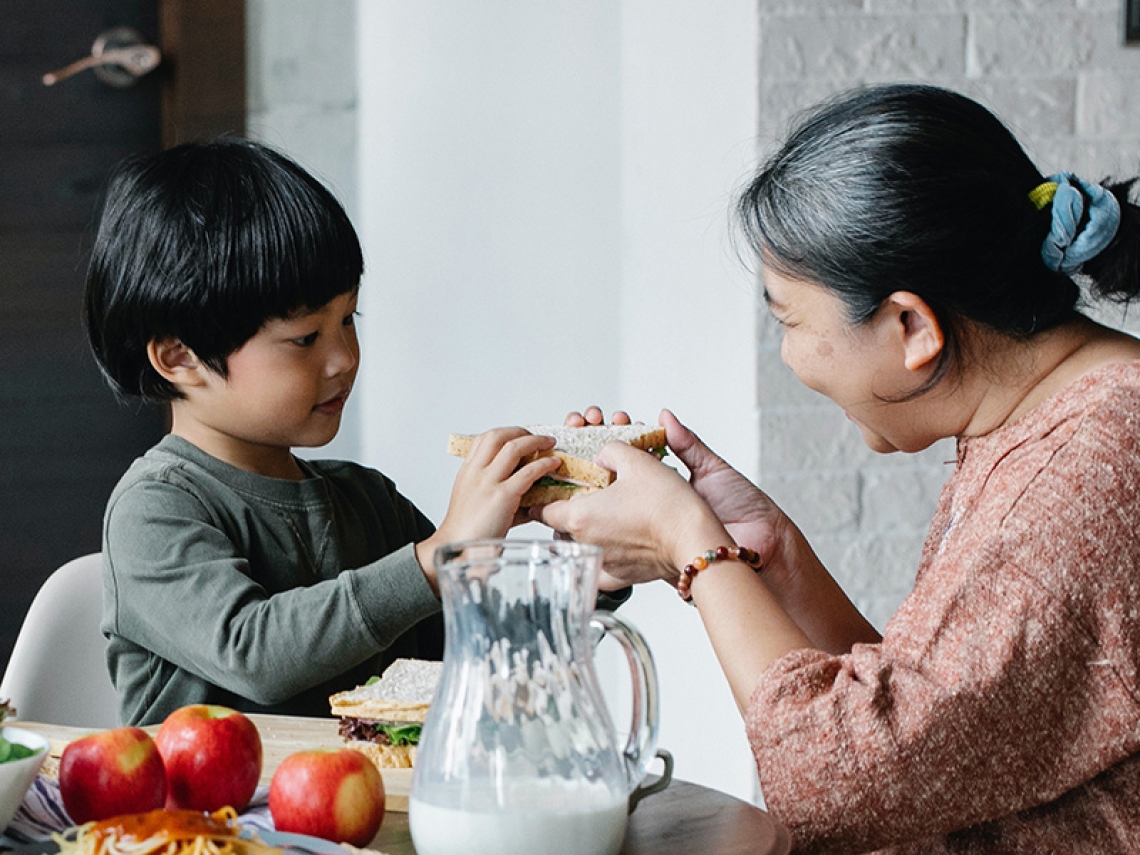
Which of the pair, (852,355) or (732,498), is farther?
(732,498)

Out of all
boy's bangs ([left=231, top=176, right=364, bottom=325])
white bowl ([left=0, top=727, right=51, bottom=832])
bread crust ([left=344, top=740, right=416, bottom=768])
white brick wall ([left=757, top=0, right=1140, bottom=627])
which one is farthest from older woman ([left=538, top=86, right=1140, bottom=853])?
white brick wall ([left=757, top=0, right=1140, bottom=627])

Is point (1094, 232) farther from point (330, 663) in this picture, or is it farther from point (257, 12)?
point (257, 12)

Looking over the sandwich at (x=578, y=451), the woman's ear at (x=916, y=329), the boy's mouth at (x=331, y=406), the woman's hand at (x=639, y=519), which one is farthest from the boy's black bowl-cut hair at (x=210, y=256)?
the woman's ear at (x=916, y=329)

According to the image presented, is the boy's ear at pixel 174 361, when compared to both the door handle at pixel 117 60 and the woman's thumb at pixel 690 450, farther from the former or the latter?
the door handle at pixel 117 60

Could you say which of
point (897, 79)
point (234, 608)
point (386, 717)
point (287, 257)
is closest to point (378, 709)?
point (386, 717)

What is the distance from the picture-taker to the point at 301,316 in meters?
1.31

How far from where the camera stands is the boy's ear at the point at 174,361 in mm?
1322

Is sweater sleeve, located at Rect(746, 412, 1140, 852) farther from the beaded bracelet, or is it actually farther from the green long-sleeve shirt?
the green long-sleeve shirt

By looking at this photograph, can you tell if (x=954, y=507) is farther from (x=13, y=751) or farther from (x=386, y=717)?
(x=13, y=751)

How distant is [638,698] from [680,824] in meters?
0.14

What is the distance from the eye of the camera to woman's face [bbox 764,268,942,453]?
1053 mm

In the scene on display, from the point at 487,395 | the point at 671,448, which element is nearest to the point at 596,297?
the point at 487,395

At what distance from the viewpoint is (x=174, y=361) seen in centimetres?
133

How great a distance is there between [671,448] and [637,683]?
697mm
